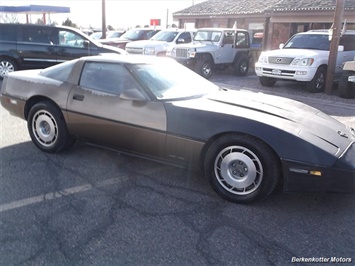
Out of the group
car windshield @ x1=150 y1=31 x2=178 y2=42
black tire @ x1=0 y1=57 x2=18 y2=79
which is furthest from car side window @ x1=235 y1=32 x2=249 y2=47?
black tire @ x1=0 y1=57 x2=18 y2=79

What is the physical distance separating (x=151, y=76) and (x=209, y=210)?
5.48 feet

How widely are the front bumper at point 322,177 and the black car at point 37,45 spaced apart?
364 inches

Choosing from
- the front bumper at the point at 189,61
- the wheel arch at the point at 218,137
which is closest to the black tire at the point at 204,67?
the front bumper at the point at 189,61

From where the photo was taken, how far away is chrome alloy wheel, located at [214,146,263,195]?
10.2 ft

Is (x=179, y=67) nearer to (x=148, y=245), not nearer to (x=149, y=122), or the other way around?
(x=149, y=122)

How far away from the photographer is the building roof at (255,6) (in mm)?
14938

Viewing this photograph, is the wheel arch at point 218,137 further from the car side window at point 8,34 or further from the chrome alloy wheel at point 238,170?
the car side window at point 8,34

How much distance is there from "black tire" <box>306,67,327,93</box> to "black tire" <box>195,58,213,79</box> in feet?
13.2

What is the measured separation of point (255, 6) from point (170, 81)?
16671 mm

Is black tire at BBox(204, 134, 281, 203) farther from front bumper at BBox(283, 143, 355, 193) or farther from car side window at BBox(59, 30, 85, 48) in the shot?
car side window at BBox(59, 30, 85, 48)

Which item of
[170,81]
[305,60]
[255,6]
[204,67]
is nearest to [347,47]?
[305,60]

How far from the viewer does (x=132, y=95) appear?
3539 mm

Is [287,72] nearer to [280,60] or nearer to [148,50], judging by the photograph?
[280,60]

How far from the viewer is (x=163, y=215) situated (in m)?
2.97
